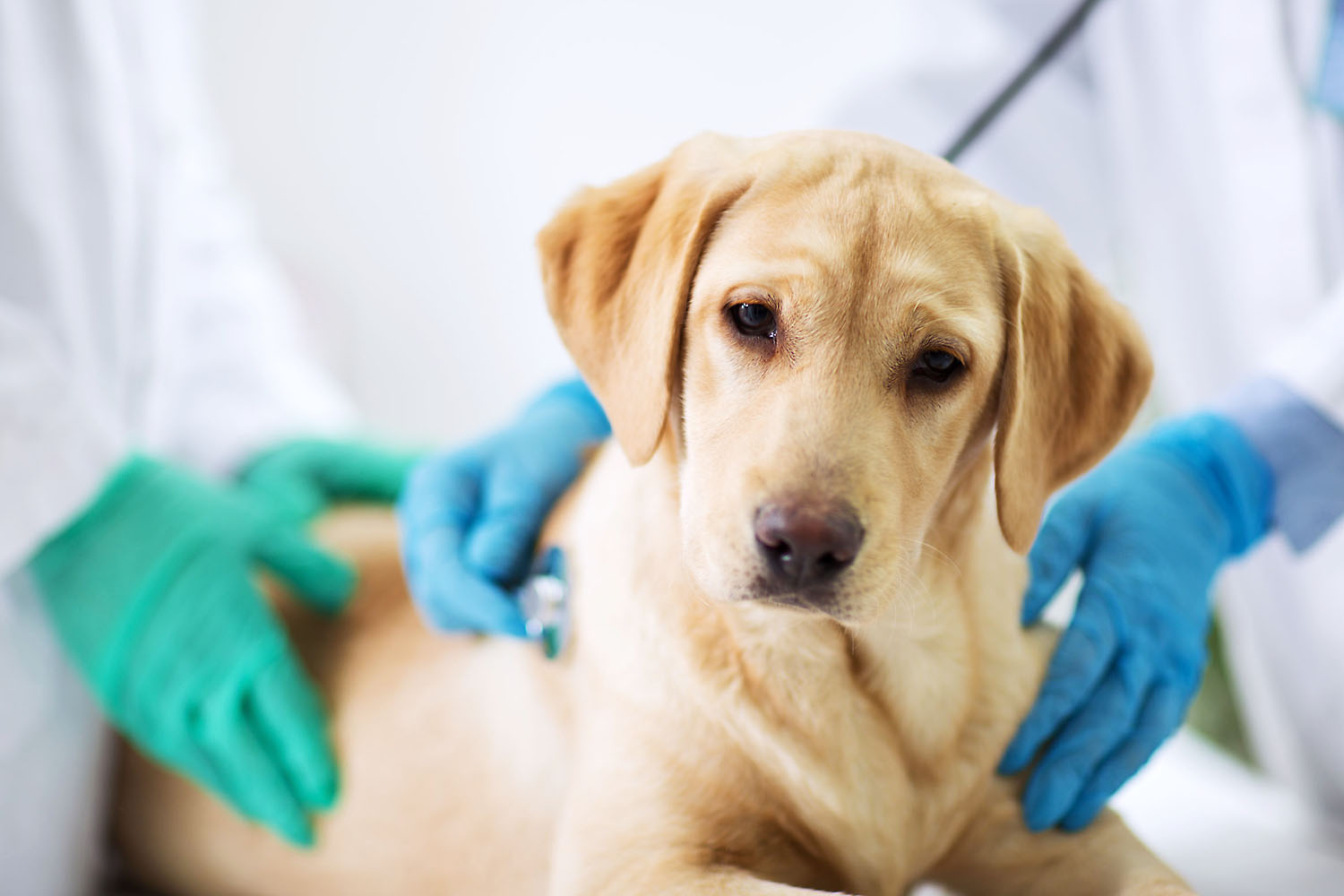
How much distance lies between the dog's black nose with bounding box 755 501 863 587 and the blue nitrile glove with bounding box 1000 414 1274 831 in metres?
0.43

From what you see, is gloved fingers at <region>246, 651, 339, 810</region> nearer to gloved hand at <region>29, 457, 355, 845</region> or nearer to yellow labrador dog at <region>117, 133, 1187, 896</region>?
gloved hand at <region>29, 457, 355, 845</region>

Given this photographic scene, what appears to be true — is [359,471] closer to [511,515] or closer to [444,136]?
[511,515]

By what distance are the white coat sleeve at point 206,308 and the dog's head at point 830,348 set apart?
112 cm

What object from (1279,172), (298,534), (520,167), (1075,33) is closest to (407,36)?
(520,167)

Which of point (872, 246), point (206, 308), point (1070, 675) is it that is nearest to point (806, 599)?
point (872, 246)

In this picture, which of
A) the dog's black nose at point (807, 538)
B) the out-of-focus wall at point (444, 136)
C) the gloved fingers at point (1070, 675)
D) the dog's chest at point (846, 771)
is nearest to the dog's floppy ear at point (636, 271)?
the dog's black nose at point (807, 538)

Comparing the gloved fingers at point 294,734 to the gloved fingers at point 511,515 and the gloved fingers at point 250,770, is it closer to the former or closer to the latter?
the gloved fingers at point 250,770

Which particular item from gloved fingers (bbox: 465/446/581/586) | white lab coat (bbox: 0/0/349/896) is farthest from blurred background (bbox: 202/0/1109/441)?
white lab coat (bbox: 0/0/349/896)

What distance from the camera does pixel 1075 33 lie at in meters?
1.48

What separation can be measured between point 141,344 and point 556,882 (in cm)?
116

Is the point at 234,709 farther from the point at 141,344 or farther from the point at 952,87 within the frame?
the point at 952,87

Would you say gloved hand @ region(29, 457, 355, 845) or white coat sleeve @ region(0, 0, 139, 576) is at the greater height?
white coat sleeve @ region(0, 0, 139, 576)

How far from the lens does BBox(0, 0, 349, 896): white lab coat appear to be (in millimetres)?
1255

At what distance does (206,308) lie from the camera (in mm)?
2057
